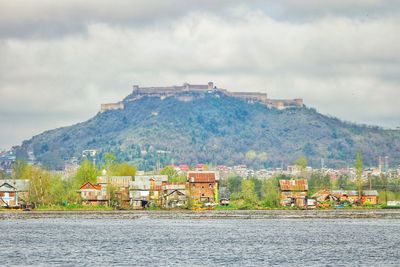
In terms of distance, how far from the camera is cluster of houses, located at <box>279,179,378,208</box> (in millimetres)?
165125

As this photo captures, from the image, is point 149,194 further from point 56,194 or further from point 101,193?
point 56,194

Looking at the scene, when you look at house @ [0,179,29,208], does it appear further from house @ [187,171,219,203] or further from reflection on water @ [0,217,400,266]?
reflection on water @ [0,217,400,266]

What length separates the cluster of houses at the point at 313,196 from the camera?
165 m

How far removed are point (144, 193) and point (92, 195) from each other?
35.6ft

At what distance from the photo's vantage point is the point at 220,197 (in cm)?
18975

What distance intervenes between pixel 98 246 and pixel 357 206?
87872 millimetres

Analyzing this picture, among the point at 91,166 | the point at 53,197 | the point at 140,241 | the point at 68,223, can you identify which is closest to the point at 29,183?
the point at 53,197

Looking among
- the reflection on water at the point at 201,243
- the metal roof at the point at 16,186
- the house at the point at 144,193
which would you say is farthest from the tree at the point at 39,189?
the reflection on water at the point at 201,243

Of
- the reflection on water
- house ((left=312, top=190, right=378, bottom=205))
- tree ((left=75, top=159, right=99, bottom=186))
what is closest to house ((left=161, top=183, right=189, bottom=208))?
tree ((left=75, top=159, right=99, bottom=186))

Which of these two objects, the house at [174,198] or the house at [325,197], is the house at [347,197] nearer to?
the house at [325,197]

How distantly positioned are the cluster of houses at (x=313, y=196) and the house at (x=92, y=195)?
30.7 meters

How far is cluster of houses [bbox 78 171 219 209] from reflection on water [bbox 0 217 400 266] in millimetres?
34908

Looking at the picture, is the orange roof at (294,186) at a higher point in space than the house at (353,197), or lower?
higher

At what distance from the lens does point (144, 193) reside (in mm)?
167875
